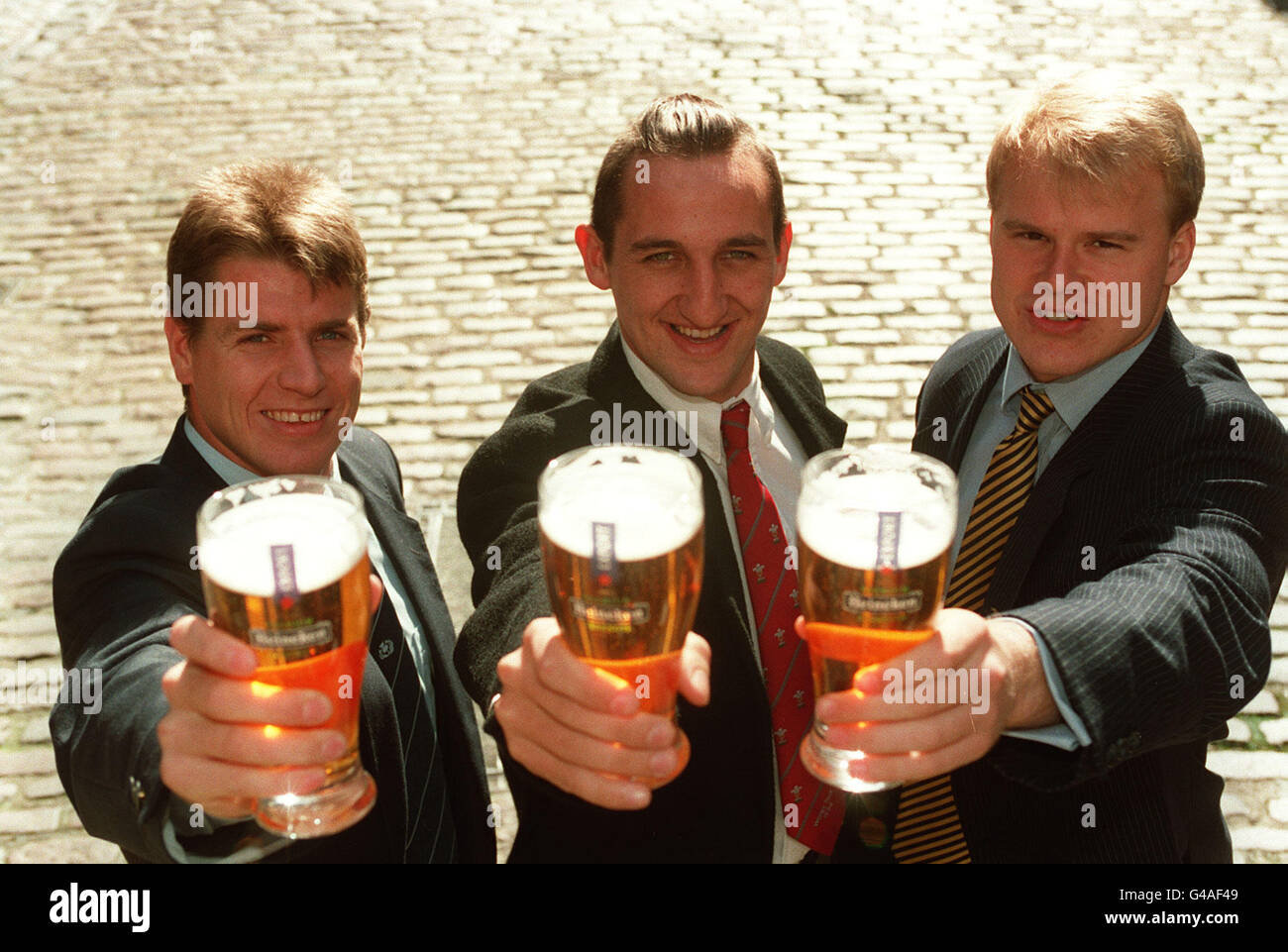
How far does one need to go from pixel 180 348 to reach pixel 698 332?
1556mm

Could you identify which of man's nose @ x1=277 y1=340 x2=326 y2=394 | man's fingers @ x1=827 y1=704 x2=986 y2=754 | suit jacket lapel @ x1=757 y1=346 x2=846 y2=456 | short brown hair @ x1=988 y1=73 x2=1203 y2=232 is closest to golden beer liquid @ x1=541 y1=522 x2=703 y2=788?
man's fingers @ x1=827 y1=704 x2=986 y2=754

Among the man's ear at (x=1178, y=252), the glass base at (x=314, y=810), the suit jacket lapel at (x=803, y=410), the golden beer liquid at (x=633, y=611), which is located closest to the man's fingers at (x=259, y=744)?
the glass base at (x=314, y=810)

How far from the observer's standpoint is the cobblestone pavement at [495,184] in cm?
744

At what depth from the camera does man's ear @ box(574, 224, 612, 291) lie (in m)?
3.80

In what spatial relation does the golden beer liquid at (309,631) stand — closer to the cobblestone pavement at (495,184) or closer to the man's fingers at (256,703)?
the man's fingers at (256,703)

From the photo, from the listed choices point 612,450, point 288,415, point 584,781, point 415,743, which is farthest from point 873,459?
point 288,415

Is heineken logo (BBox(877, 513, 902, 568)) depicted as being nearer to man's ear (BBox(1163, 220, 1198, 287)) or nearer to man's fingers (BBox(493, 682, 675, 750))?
man's fingers (BBox(493, 682, 675, 750))

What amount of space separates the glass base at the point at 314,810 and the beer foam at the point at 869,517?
3.33 ft

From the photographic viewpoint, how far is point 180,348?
373 centimetres

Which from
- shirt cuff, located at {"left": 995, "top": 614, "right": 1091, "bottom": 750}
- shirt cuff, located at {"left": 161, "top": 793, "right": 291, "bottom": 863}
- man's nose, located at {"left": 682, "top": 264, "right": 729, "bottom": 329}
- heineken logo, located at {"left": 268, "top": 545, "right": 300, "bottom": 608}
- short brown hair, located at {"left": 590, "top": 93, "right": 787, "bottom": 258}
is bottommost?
shirt cuff, located at {"left": 161, "top": 793, "right": 291, "bottom": 863}

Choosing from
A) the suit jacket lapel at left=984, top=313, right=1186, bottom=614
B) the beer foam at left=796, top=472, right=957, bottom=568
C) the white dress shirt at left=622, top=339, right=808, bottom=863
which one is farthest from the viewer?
the white dress shirt at left=622, top=339, right=808, bottom=863

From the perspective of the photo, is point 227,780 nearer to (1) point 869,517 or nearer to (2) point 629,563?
(2) point 629,563

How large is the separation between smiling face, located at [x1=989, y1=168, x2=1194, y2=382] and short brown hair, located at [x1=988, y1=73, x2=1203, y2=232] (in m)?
0.04
